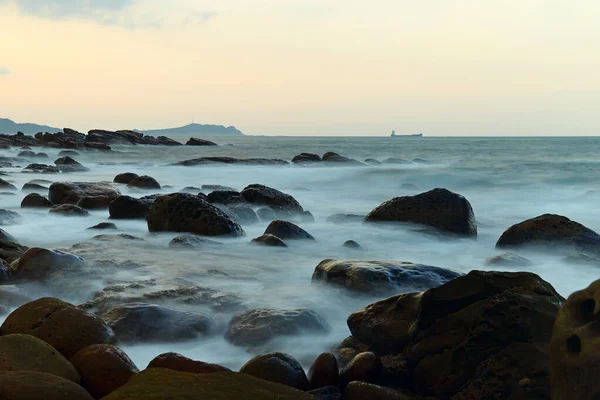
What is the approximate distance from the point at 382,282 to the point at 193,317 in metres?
1.54

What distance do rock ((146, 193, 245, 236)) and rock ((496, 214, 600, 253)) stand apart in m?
3.51

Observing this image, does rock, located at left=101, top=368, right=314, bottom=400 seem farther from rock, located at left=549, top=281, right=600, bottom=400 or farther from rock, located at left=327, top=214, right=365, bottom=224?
rock, located at left=327, top=214, right=365, bottom=224

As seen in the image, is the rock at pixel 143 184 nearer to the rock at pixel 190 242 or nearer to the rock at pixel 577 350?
the rock at pixel 190 242

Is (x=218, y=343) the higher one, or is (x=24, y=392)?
(x=24, y=392)

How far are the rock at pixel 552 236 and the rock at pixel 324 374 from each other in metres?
4.82

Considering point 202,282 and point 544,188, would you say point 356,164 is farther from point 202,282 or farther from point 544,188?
point 202,282

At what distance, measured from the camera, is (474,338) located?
2971mm

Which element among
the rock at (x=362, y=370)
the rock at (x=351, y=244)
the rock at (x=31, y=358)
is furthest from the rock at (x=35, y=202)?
the rock at (x=362, y=370)

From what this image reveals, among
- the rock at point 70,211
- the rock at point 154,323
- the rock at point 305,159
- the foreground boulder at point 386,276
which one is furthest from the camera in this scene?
the rock at point 305,159

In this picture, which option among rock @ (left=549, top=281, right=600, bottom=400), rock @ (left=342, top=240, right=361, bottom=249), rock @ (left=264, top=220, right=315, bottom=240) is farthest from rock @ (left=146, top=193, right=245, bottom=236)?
rock @ (left=549, top=281, right=600, bottom=400)

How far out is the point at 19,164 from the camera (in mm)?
24547

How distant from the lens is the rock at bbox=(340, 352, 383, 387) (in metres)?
3.08

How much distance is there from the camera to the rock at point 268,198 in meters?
10.1

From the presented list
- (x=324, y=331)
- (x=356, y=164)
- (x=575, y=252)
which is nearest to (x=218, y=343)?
(x=324, y=331)
